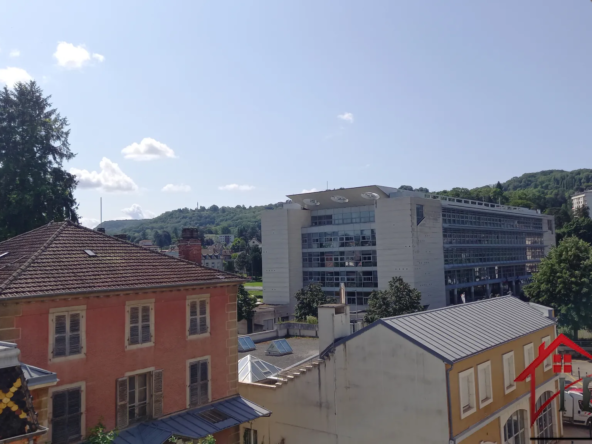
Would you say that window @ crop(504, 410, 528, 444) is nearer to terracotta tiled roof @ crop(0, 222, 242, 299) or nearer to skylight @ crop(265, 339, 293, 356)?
Result: terracotta tiled roof @ crop(0, 222, 242, 299)

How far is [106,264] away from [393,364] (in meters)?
10.7

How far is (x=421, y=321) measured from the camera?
19.0 m

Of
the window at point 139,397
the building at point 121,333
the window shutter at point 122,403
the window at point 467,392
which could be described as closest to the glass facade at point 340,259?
the building at point 121,333

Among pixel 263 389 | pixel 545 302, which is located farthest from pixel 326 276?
pixel 263 389

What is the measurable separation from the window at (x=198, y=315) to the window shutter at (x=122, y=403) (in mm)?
2868

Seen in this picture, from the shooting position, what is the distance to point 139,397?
54.7ft

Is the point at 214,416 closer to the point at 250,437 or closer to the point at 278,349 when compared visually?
the point at 250,437

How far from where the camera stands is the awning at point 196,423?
15.8m

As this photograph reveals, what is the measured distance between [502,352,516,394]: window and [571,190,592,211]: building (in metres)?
129

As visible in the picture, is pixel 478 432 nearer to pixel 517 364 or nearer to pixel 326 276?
pixel 517 364

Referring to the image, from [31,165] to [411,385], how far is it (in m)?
33.4

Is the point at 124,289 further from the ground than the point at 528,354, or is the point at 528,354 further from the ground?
the point at 124,289

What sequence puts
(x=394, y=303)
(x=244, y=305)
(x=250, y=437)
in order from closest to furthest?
(x=250, y=437)
(x=394, y=303)
(x=244, y=305)

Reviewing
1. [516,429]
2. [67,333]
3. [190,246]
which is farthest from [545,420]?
[67,333]
